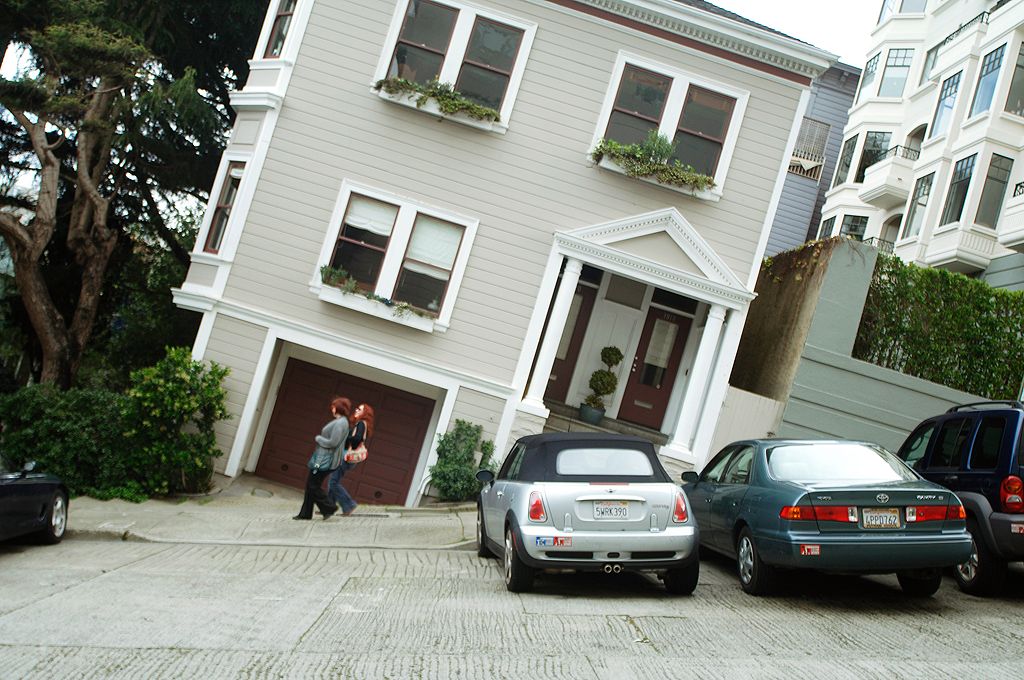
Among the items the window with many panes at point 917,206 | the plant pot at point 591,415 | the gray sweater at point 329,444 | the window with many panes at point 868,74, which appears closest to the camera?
the gray sweater at point 329,444

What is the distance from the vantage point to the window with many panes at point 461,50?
17500mm

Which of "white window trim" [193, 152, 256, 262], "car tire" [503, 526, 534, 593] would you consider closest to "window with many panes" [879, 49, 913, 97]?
"white window trim" [193, 152, 256, 262]

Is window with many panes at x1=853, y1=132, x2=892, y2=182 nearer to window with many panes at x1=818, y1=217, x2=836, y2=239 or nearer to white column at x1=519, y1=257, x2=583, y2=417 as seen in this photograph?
window with many panes at x1=818, y1=217, x2=836, y2=239

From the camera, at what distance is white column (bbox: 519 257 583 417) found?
1709 centimetres

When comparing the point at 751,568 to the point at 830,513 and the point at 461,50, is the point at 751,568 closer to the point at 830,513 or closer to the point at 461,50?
the point at 830,513

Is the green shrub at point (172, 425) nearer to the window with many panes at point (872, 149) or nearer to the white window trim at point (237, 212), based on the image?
the white window trim at point (237, 212)

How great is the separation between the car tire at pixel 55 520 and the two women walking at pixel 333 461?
3.15 metres

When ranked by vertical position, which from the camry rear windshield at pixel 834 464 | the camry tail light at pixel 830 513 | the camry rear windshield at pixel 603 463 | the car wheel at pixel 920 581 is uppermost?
the camry rear windshield at pixel 834 464

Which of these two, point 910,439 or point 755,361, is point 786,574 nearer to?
point 910,439

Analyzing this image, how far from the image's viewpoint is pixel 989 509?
9.53m

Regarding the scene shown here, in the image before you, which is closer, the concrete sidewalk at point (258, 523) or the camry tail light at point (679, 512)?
the camry tail light at point (679, 512)

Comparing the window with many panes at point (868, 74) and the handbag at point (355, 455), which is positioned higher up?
the window with many panes at point (868, 74)

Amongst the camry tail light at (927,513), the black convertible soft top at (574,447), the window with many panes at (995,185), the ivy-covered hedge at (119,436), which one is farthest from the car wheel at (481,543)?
the window with many panes at (995,185)

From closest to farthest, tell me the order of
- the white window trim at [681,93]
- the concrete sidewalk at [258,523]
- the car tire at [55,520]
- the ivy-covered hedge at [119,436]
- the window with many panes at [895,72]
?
the car tire at [55,520] → the concrete sidewalk at [258,523] → the ivy-covered hedge at [119,436] → the white window trim at [681,93] → the window with many panes at [895,72]
